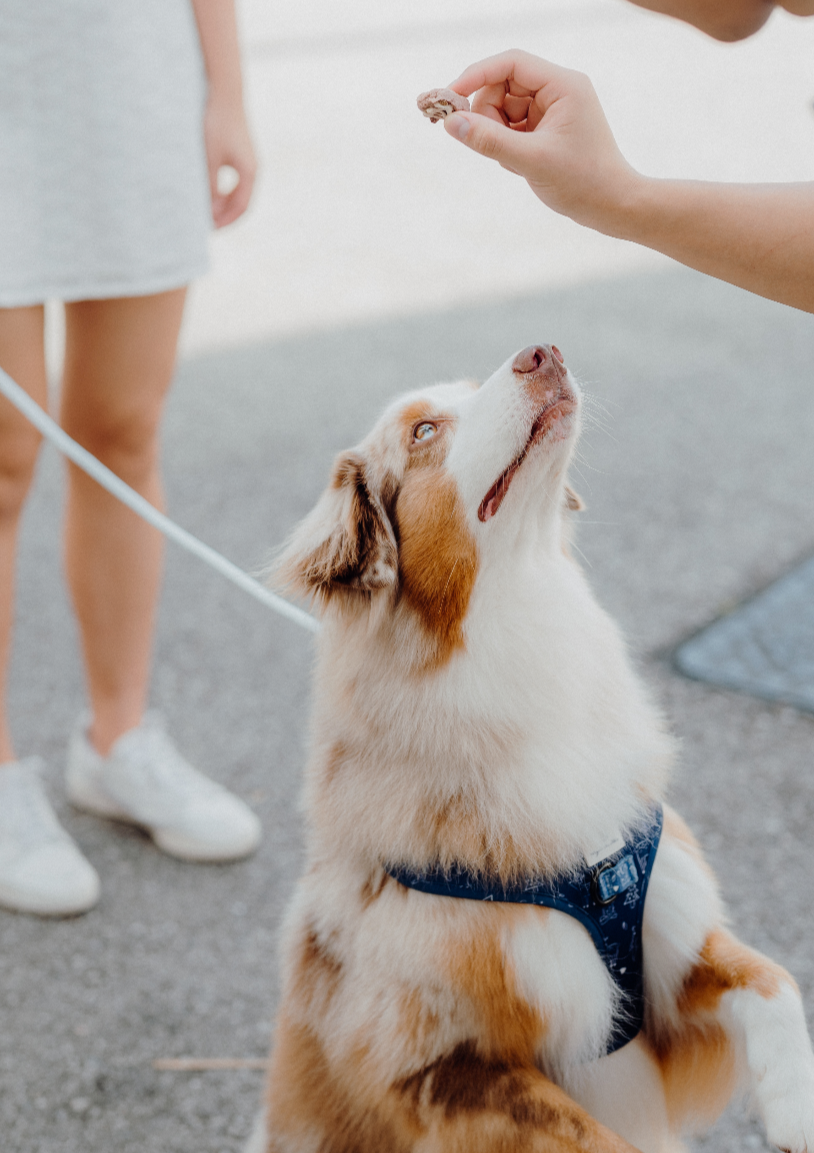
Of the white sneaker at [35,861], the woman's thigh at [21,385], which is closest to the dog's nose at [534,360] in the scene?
the woman's thigh at [21,385]

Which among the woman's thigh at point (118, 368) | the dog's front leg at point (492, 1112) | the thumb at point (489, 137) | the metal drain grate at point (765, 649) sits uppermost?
the thumb at point (489, 137)

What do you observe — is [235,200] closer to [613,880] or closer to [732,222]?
[732,222]

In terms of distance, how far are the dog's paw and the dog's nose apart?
98cm

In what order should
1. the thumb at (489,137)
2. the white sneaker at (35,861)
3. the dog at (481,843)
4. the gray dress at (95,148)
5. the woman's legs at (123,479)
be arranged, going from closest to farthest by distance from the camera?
the thumb at (489,137), the dog at (481,843), the gray dress at (95,148), the woman's legs at (123,479), the white sneaker at (35,861)

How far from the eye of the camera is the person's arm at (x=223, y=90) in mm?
2357

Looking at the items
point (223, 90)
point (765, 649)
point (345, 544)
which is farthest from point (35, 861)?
point (765, 649)

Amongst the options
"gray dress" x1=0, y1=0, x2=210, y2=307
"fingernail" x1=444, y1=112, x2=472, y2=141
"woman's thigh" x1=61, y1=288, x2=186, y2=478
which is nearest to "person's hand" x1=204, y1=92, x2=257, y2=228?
"gray dress" x1=0, y1=0, x2=210, y2=307

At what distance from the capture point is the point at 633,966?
1.63 metres

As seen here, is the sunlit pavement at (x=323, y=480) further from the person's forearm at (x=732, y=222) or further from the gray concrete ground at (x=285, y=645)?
the person's forearm at (x=732, y=222)

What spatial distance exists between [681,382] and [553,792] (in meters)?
4.08

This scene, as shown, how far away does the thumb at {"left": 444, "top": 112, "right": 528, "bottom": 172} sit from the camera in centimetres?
122

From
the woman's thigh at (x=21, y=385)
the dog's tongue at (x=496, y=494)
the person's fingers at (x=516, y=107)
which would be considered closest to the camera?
the person's fingers at (x=516, y=107)

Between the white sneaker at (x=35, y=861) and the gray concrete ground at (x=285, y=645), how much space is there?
0.19ft

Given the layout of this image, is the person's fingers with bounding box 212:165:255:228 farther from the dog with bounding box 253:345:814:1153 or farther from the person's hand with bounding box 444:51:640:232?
the person's hand with bounding box 444:51:640:232
